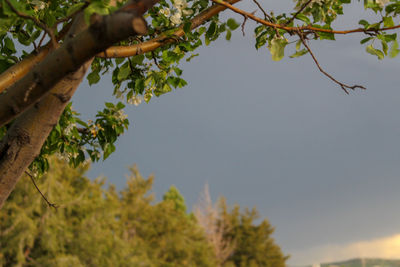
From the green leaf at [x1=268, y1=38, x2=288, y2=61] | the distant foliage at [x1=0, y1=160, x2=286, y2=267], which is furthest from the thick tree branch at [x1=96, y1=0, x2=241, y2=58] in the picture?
the distant foliage at [x1=0, y1=160, x2=286, y2=267]

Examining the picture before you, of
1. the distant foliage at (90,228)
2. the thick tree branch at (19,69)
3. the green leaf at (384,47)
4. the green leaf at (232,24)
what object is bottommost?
the thick tree branch at (19,69)

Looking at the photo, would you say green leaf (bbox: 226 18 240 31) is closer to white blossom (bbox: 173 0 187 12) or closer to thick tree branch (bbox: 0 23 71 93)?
white blossom (bbox: 173 0 187 12)

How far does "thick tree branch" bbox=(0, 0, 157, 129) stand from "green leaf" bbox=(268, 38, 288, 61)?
5.54ft

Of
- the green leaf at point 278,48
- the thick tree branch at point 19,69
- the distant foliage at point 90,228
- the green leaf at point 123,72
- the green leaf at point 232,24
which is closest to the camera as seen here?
the green leaf at point 232,24

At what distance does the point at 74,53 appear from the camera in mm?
2170

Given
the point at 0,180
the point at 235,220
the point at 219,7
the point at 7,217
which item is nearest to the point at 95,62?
the point at 219,7

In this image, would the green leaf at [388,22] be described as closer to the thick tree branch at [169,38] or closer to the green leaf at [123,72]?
the thick tree branch at [169,38]

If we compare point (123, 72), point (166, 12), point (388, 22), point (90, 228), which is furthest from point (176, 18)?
point (90, 228)

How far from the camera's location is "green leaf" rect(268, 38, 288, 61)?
3668 mm

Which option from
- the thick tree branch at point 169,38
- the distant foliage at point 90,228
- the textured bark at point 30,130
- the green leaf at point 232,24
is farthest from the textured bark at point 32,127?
the distant foliage at point 90,228

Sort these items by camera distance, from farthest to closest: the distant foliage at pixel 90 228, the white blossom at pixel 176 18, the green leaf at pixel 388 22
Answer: the distant foliage at pixel 90 228 < the white blossom at pixel 176 18 < the green leaf at pixel 388 22

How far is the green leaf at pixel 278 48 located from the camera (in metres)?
3.67

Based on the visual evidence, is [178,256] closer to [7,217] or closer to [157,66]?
[7,217]

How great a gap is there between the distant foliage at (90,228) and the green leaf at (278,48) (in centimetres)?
1159
